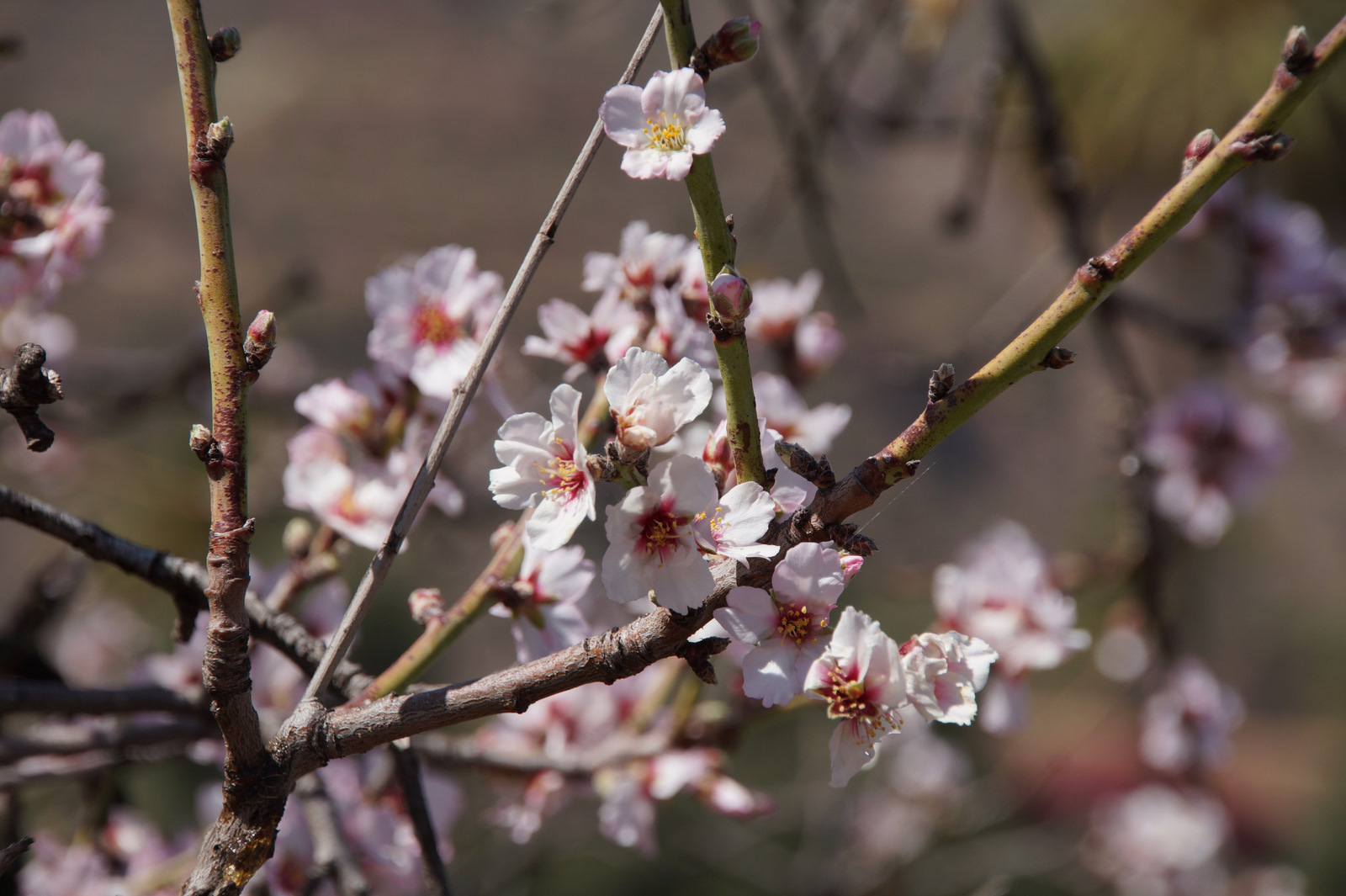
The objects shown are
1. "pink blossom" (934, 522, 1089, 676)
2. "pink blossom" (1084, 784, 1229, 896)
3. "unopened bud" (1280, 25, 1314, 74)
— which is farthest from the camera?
"pink blossom" (1084, 784, 1229, 896)

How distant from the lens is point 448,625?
0.54 metres

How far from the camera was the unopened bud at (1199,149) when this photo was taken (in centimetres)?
42

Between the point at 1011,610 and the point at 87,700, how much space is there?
0.86m

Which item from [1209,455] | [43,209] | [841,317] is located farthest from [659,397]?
[841,317]

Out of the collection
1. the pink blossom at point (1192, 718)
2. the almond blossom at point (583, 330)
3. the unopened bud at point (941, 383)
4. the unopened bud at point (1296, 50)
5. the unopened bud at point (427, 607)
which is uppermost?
the pink blossom at point (1192, 718)

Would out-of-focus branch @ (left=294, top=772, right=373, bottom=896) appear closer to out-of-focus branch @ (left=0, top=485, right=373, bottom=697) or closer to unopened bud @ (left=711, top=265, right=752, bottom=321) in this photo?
out-of-focus branch @ (left=0, top=485, right=373, bottom=697)

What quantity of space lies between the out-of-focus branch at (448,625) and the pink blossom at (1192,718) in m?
1.26

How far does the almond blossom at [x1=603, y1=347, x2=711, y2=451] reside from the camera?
44cm

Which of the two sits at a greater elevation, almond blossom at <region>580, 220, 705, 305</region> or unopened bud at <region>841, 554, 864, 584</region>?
almond blossom at <region>580, 220, 705, 305</region>

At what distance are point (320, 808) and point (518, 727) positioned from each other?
318mm

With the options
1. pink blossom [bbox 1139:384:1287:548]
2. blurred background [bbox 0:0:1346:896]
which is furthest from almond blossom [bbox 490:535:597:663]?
pink blossom [bbox 1139:384:1287:548]

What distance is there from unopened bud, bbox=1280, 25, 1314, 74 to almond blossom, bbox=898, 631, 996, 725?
0.30m

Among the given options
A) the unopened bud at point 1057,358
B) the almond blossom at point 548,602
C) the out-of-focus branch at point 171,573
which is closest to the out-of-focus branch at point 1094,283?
the unopened bud at point 1057,358

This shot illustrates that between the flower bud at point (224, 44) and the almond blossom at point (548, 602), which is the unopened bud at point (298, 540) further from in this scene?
the flower bud at point (224, 44)
